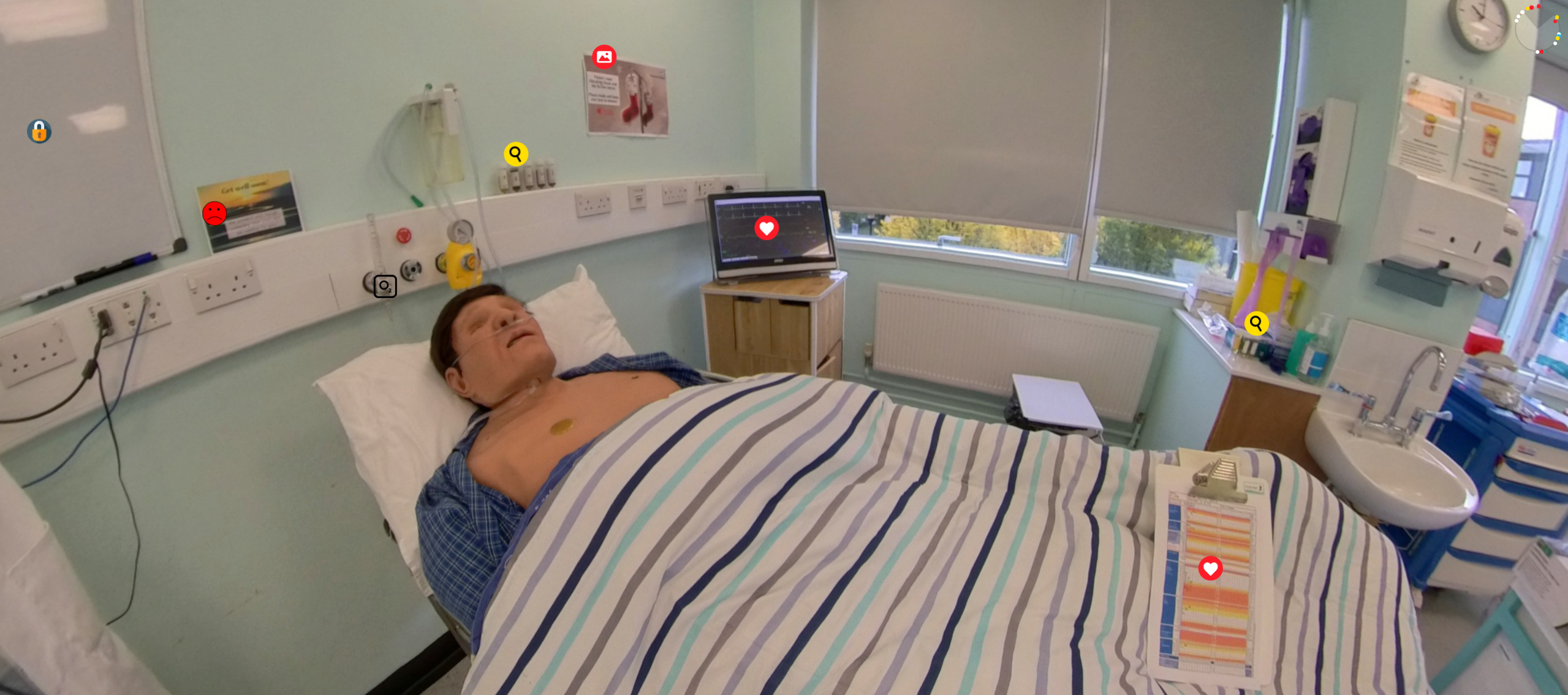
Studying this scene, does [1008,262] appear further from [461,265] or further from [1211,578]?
[461,265]

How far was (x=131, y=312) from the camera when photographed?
0.97 m

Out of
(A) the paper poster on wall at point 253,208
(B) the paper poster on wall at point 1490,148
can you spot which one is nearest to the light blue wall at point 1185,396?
(B) the paper poster on wall at point 1490,148

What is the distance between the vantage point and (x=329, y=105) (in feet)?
4.03

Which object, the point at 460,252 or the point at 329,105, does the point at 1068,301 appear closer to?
the point at 460,252

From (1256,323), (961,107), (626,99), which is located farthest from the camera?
(961,107)

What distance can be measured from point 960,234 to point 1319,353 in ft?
4.56

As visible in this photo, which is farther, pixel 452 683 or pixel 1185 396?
pixel 1185 396

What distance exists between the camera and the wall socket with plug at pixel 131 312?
0.94 meters

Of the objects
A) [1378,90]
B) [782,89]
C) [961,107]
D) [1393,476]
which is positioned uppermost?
[782,89]

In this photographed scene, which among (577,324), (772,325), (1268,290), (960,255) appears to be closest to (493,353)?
(577,324)

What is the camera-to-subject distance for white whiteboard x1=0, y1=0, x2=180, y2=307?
852 millimetres

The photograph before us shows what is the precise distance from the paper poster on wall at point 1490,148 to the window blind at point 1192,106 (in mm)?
578

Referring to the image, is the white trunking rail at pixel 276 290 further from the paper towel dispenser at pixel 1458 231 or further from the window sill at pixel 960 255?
the paper towel dispenser at pixel 1458 231

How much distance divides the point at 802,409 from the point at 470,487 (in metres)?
0.71
